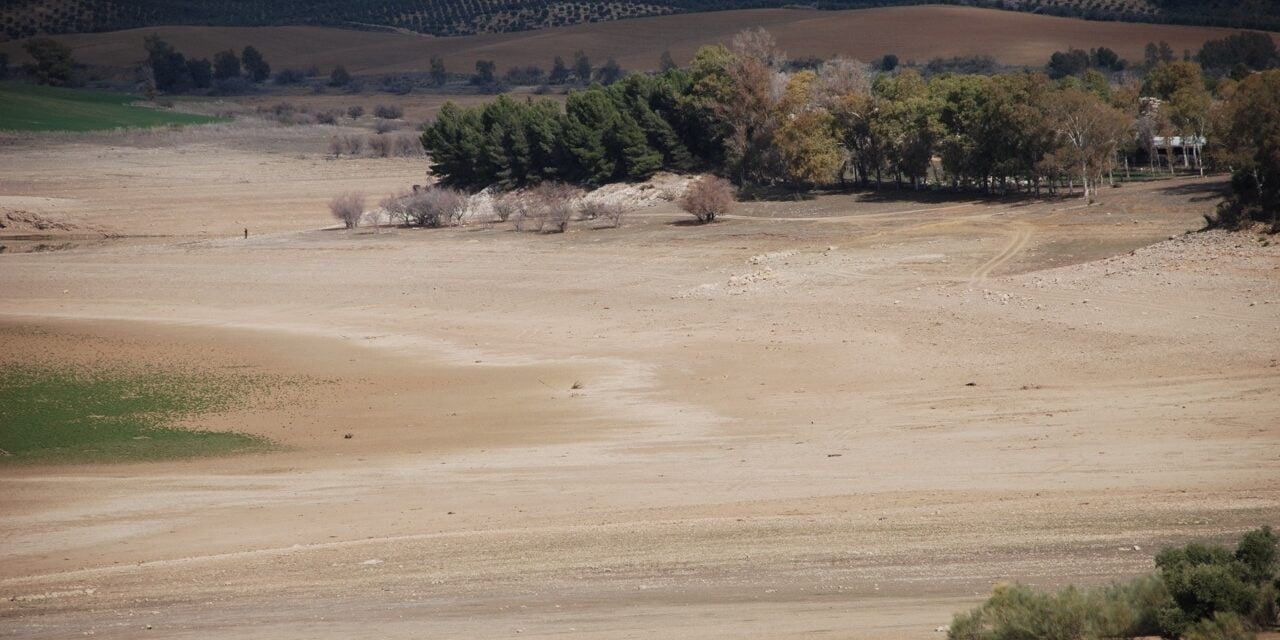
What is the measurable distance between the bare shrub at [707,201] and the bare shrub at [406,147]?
44525 millimetres

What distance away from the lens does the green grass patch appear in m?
97.4

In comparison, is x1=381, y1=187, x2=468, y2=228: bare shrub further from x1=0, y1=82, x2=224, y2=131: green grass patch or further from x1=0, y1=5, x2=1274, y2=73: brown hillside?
x1=0, y1=5, x2=1274, y2=73: brown hillside

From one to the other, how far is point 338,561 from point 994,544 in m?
6.91

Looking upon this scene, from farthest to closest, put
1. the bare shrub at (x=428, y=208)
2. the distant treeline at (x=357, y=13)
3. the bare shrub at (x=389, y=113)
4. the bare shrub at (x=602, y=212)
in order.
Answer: the distant treeline at (x=357, y=13) → the bare shrub at (x=389, y=113) → the bare shrub at (x=428, y=208) → the bare shrub at (x=602, y=212)

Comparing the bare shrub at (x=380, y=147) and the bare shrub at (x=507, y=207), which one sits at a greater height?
the bare shrub at (x=380, y=147)

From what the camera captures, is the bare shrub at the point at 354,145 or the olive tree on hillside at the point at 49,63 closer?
the bare shrub at the point at 354,145

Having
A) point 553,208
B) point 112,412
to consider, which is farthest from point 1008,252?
point 112,412

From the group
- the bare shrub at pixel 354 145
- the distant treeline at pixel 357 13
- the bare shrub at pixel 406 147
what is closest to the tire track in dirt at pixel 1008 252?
the bare shrub at pixel 406 147

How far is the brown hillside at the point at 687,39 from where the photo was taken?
407 ft

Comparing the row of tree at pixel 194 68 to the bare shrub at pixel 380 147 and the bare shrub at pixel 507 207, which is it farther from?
the bare shrub at pixel 507 207

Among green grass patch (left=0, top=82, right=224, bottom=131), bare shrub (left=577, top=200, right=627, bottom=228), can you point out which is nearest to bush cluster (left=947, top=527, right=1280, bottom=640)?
bare shrub (left=577, top=200, right=627, bottom=228)

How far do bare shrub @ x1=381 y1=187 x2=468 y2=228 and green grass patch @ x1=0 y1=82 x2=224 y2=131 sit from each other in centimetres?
5010

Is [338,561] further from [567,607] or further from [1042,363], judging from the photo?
[1042,363]

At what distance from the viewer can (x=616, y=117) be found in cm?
5991
